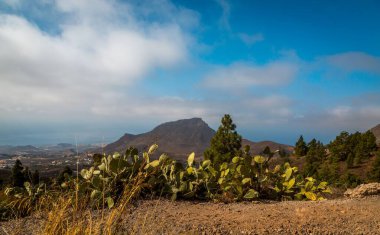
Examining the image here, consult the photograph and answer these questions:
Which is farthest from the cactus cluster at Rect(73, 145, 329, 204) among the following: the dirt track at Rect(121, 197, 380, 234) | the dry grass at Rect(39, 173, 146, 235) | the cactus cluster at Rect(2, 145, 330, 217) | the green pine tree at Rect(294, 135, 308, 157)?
the green pine tree at Rect(294, 135, 308, 157)

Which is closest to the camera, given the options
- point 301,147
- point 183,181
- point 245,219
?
point 245,219

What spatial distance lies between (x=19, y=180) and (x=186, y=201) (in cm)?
2385

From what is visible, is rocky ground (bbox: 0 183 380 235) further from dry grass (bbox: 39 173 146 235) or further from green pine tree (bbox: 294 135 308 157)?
green pine tree (bbox: 294 135 308 157)

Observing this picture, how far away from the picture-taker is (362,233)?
4598 millimetres

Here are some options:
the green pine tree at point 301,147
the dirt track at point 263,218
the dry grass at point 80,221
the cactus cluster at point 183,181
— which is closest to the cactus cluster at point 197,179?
the cactus cluster at point 183,181

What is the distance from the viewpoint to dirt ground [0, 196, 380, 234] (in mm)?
4539

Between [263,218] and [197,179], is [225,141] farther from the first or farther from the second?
[263,218]

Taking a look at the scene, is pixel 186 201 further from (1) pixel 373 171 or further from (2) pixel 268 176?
(1) pixel 373 171

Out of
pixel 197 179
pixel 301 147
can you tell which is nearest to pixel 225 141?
pixel 197 179

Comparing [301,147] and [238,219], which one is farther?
[301,147]

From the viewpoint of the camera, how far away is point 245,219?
4.95 m

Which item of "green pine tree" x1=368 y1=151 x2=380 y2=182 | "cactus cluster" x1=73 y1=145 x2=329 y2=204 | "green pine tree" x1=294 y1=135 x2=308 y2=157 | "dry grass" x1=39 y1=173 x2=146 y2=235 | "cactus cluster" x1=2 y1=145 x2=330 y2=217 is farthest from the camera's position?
"green pine tree" x1=294 y1=135 x2=308 y2=157

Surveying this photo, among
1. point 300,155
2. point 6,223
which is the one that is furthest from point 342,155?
point 6,223

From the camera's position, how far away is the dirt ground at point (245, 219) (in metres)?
4.54
